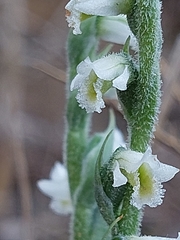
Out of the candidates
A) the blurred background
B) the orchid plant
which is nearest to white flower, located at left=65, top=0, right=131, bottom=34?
the orchid plant

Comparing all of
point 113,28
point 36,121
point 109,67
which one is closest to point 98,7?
point 109,67

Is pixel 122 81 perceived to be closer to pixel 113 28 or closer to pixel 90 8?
pixel 90 8

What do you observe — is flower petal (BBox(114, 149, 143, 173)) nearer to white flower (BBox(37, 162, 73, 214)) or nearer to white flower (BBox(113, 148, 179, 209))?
white flower (BBox(113, 148, 179, 209))

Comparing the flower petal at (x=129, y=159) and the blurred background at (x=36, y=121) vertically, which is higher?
the blurred background at (x=36, y=121)

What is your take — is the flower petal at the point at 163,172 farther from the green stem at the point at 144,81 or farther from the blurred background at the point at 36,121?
the blurred background at the point at 36,121

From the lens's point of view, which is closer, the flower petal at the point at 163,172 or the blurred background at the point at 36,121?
the flower petal at the point at 163,172

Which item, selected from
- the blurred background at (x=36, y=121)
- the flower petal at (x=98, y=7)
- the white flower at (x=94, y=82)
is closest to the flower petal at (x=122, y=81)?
the white flower at (x=94, y=82)
